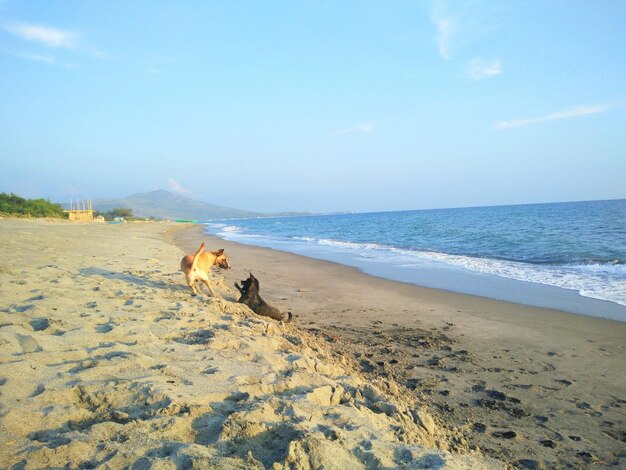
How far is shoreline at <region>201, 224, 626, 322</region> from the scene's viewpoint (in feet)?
24.5

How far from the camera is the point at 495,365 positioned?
4684mm

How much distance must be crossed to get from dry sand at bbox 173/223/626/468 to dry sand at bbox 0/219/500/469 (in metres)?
0.07

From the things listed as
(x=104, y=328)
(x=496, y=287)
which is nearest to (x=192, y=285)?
(x=104, y=328)

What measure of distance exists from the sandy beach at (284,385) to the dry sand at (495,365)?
22mm

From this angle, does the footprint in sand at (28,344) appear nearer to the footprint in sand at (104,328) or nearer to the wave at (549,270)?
the footprint in sand at (104,328)

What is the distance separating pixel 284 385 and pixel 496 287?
8378mm

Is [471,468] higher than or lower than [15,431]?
lower

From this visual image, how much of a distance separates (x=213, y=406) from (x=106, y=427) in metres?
0.65

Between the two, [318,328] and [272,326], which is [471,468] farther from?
[318,328]

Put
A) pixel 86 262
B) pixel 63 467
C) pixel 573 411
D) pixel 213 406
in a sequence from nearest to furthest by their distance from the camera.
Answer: pixel 63 467
pixel 213 406
pixel 573 411
pixel 86 262

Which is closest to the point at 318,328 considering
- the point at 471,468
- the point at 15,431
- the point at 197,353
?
the point at 197,353

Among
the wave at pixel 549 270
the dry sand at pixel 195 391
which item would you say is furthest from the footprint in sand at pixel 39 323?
the wave at pixel 549 270

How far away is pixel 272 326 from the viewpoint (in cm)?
515

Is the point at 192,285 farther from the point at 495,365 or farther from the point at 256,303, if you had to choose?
the point at 495,365
